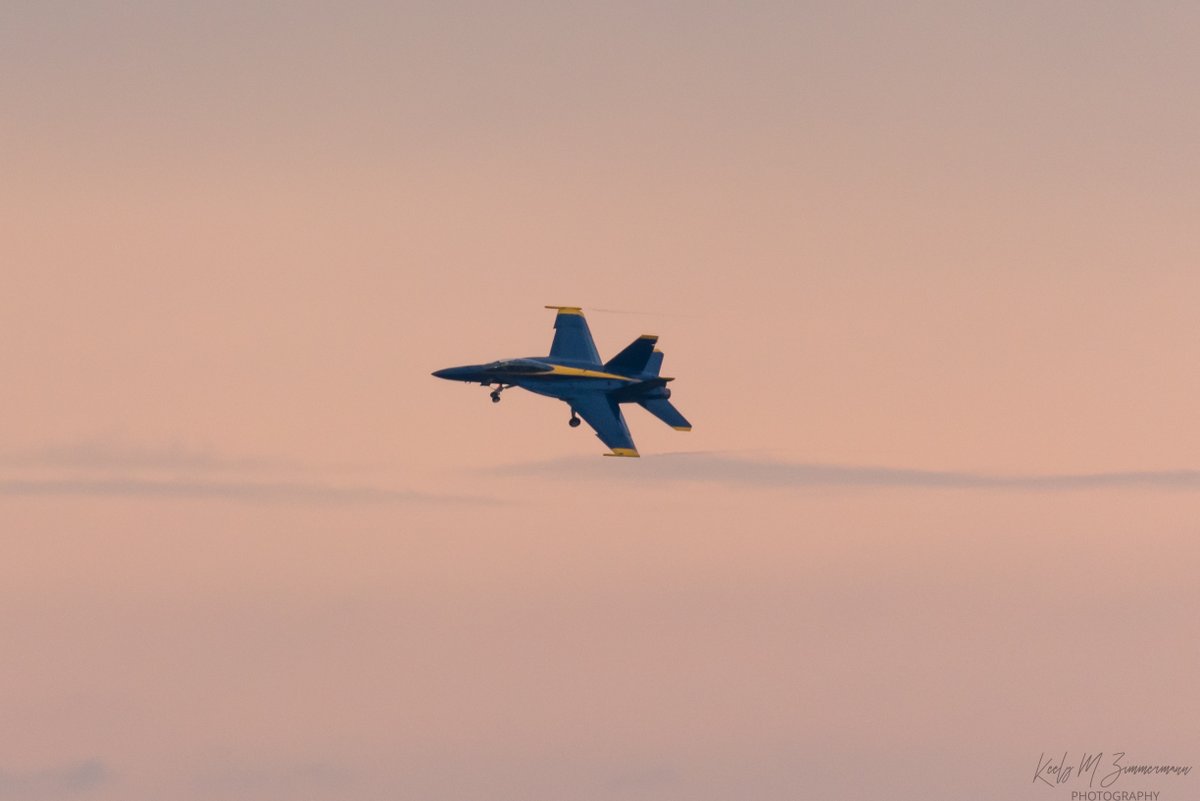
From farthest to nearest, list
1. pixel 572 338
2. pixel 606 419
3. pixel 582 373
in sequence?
pixel 572 338 → pixel 582 373 → pixel 606 419

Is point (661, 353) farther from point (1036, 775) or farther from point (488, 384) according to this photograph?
point (1036, 775)

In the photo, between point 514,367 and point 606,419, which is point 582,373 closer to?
point 606,419

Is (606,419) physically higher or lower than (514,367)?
lower

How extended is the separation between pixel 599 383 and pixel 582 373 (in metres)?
1.73

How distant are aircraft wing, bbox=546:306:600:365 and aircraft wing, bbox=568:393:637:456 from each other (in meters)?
6.86

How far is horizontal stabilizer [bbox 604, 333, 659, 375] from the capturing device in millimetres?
140875

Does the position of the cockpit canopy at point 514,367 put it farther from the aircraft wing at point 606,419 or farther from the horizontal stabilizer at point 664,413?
the horizontal stabilizer at point 664,413

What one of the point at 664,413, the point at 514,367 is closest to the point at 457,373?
the point at 514,367

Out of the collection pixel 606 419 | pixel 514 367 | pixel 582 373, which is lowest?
pixel 606 419

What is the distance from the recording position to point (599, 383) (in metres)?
140

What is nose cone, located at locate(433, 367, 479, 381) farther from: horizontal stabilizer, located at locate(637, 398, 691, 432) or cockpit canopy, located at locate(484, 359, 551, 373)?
horizontal stabilizer, located at locate(637, 398, 691, 432)

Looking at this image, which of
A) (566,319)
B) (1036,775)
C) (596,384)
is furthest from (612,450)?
(1036,775)

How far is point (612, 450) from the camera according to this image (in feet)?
444

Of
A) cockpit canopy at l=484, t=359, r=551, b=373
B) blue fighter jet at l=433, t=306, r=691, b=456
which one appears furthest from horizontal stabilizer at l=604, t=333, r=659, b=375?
cockpit canopy at l=484, t=359, r=551, b=373
